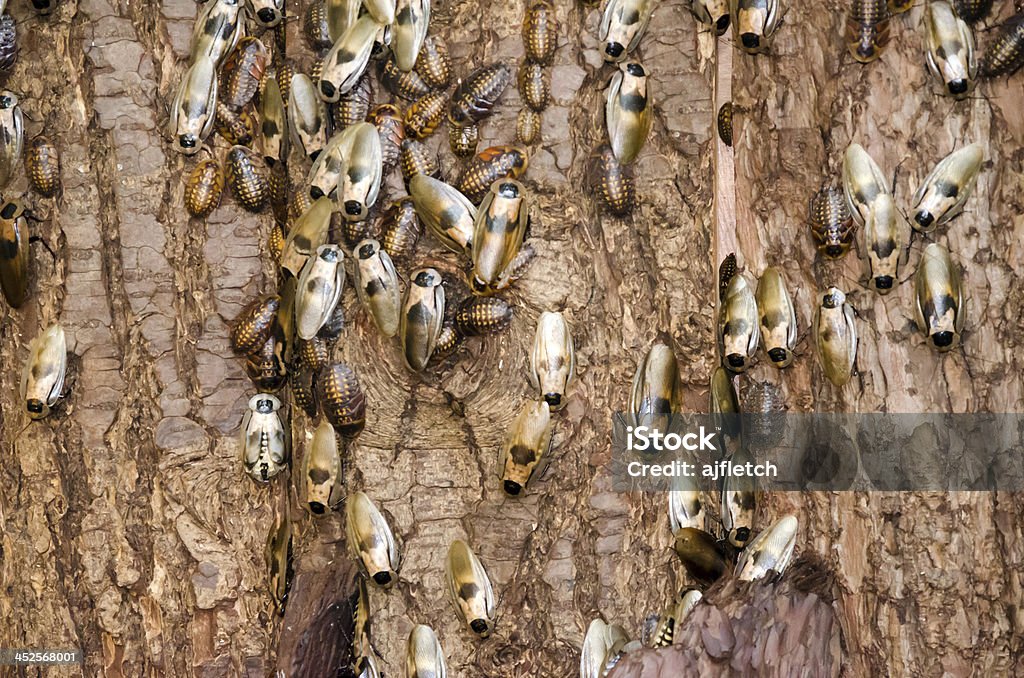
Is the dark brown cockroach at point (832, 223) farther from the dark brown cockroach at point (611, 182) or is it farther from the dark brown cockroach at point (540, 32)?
the dark brown cockroach at point (540, 32)

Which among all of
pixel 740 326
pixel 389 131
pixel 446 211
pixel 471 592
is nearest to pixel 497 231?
pixel 446 211

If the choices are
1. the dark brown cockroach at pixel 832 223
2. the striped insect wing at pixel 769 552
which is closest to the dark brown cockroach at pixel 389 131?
the dark brown cockroach at pixel 832 223

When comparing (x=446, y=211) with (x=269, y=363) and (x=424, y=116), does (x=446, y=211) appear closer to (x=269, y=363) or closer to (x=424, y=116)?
(x=424, y=116)

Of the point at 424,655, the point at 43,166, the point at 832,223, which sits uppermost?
the point at 43,166

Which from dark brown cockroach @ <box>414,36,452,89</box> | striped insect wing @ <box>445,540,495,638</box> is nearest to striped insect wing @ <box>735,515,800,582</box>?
striped insect wing @ <box>445,540,495,638</box>

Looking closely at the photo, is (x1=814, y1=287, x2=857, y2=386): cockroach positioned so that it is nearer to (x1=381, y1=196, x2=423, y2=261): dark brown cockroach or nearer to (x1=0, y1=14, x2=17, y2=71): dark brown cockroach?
(x1=381, y1=196, x2=423, y2=261): dark brown cockroach

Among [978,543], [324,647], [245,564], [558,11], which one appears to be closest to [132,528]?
[245,564]

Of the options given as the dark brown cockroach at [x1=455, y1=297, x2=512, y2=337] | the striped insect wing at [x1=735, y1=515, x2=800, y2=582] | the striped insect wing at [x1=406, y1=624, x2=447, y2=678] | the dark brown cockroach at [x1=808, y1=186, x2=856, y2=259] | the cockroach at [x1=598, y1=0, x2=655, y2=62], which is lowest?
the striped insect wing at [x1=406, y1=624, x2=447, y2=678]
